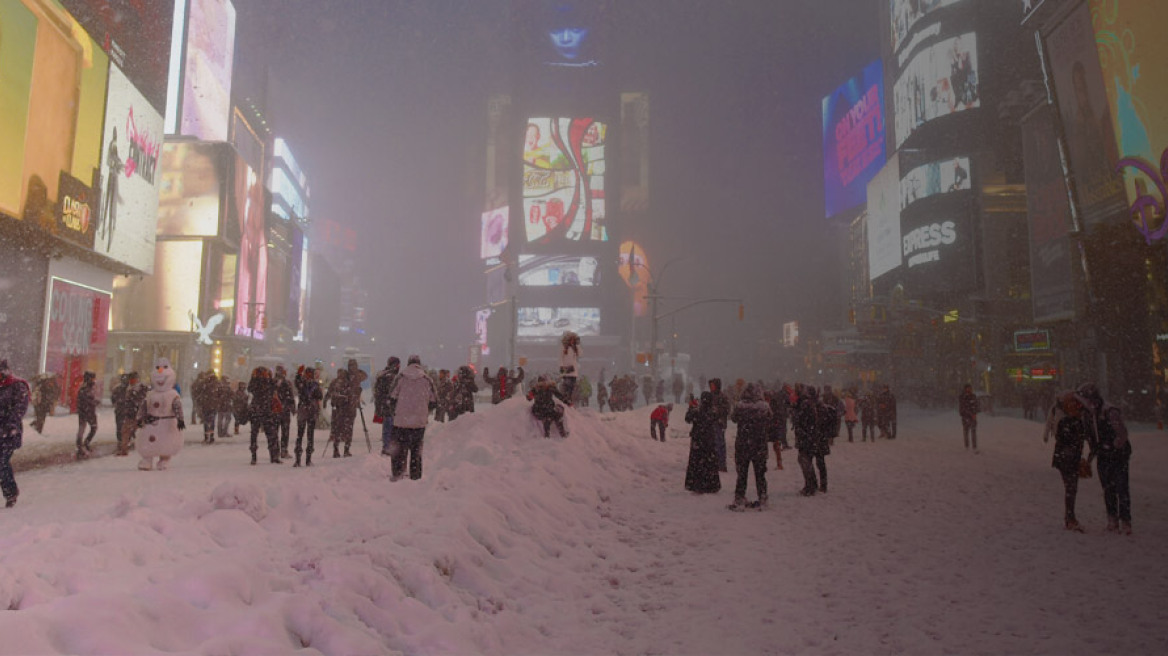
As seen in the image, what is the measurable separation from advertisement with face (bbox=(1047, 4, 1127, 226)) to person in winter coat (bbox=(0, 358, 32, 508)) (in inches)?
1047

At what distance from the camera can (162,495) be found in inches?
224

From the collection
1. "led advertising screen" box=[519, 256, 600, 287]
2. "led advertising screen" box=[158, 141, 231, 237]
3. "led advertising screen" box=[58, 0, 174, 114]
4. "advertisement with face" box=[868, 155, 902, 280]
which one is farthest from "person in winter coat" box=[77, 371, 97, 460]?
"led advertising screen" box=[519, 256, 600, 287]

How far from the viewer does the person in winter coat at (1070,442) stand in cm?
766

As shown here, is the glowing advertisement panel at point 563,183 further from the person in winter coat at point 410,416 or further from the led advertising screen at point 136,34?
the person in winter coat at point 410,416

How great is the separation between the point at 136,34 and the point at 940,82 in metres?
52.8

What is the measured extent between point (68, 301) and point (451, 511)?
32916mm

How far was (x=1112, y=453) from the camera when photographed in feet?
24.7

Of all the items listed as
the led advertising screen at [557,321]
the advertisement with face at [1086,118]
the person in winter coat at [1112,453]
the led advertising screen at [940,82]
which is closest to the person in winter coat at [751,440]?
the person in winter coat at [1112,453]

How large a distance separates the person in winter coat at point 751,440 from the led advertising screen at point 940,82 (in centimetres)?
4844

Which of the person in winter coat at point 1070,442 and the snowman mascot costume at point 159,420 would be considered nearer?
the person in winter coat at point 1070,442

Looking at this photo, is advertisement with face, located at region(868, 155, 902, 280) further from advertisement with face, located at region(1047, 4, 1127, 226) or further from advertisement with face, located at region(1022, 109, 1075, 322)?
advertisement with face, located at region(1047, 4, 1127, 226)

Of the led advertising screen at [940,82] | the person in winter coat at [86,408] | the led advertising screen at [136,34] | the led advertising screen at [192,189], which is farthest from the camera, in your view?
the led advertising screen at [192,189]

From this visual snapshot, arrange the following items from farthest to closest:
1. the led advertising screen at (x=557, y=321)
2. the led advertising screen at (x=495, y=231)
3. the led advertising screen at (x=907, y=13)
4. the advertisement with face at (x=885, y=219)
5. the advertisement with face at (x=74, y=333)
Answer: the led advertising screen at (x=495, y=231), the led advertising screen at (x=557, y=321), the advertisement with face at (x=885, y=219), the led advertising screen at (x=907, y=13), the advertisement with face at (x=74, y=333)

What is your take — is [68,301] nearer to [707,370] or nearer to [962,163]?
[962,163]
